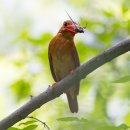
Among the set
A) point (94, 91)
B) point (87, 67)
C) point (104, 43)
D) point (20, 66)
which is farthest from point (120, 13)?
point (87, 67)

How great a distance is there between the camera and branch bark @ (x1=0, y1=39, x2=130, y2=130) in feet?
7.13

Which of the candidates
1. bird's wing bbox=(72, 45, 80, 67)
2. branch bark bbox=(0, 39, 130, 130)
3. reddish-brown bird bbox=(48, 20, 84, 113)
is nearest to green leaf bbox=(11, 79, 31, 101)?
reddish-brown bird bbox=(48, 20, 84, 113)

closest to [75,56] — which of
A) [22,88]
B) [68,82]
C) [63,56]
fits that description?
[63,56]

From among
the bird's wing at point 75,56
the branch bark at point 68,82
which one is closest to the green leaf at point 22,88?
the bird's wing at point 75,56

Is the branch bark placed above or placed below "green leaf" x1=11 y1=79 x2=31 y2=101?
below

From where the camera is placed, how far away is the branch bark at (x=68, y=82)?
2.17 meters

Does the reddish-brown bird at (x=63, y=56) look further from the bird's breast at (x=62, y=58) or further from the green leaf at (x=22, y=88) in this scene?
the green leaf at (x=22, y=88)

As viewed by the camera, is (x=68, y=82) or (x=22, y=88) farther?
(x=22, y=88)

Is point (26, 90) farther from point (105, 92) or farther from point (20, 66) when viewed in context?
point (105, 92)

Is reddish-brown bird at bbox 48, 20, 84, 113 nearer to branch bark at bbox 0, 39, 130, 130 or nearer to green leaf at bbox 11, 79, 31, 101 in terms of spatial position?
green leaf at bbox 11, 79, 31, 101

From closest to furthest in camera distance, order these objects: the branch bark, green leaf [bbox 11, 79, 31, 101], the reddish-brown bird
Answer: the branch bark → green leaf [bbox 11, 79, 31, 101] → the reddish-brown bird

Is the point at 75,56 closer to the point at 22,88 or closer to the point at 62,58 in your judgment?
the point at 62,58

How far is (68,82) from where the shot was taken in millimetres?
2453

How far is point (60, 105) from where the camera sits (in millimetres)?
3629
